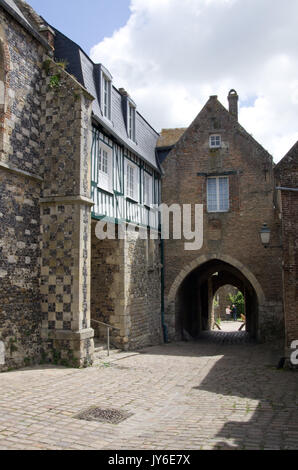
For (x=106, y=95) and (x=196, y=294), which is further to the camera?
(x=196, y=294)

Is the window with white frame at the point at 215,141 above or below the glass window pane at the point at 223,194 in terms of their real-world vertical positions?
above

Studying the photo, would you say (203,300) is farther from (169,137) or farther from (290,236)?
(290,236)

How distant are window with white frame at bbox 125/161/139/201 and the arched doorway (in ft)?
12.4

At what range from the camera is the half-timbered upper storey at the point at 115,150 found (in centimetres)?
1095

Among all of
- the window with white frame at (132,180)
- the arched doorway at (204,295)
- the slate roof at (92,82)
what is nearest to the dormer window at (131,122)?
the slate roof at (92,82)

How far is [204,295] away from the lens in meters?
25.5

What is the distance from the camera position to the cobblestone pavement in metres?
4.75

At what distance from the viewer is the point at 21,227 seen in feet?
29.6

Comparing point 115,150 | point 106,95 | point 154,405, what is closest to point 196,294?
point 115,150

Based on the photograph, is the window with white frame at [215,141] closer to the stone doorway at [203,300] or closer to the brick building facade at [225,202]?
the brick building facade at [225,202]

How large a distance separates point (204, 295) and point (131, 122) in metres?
14.0

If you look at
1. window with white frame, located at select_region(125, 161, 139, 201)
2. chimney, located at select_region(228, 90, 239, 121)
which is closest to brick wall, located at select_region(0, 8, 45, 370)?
window with white frame, located at select_region(125, 161, 139, 201)

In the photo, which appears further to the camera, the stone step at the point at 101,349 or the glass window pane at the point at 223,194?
the glass window pane at the point at 223,194
